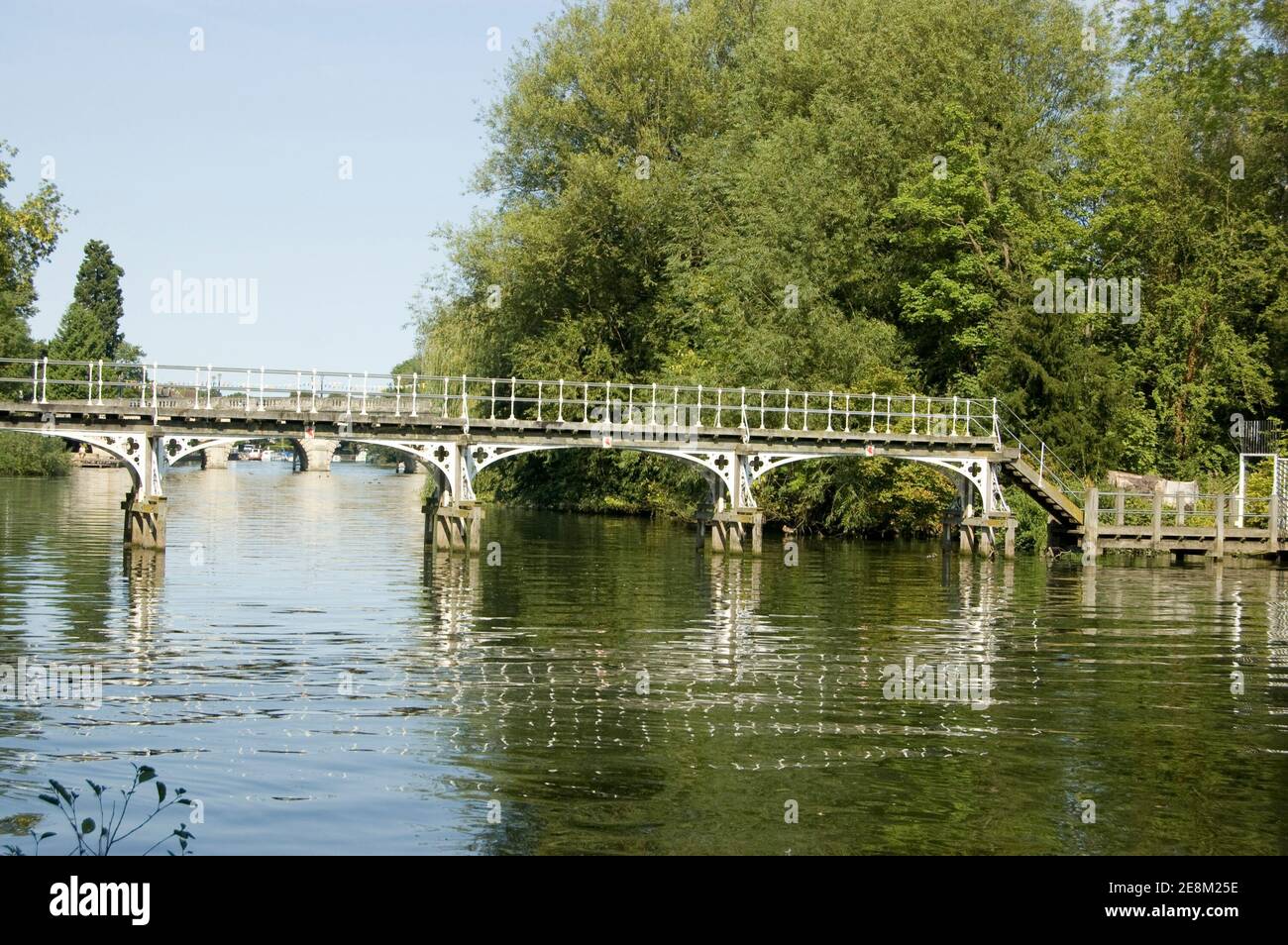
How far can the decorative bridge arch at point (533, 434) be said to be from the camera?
160ft

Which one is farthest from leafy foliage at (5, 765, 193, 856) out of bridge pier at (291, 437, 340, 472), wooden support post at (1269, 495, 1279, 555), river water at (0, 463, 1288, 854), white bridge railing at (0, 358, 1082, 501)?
bridge pier at (291, 437, 340, 472)

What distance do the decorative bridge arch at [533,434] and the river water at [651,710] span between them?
4.34 meters

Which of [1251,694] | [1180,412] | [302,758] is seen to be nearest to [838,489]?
[1180,412]

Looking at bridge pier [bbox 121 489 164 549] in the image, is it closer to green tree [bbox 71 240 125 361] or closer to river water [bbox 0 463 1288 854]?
river water [bbox 0 463 1288 854]

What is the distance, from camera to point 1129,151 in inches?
2505

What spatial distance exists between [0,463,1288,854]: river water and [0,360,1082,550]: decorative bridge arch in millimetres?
4341

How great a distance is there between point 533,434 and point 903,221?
21783 millimetres

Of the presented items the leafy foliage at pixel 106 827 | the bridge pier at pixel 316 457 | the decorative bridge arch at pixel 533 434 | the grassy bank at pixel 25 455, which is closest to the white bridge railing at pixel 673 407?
the decorative bridge arch at pixel 533 434

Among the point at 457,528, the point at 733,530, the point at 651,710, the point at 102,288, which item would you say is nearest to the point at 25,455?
the point at 102,288

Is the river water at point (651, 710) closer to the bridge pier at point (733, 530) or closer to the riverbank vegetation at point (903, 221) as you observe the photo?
the bridge pier at point (733, 530)

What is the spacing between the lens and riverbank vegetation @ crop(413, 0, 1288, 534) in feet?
203

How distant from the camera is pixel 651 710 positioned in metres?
22.8
